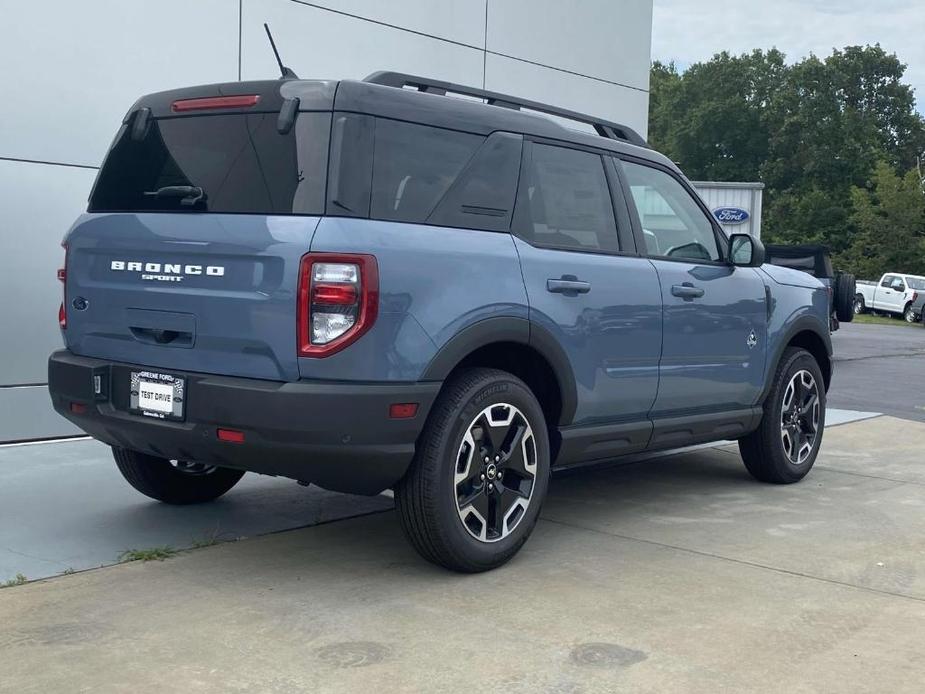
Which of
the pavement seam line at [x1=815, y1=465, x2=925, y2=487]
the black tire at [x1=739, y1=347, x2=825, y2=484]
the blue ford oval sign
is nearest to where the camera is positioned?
the black tire at [x1=739, y1=347, x2=825, y2=484]

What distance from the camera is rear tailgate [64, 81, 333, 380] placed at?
4258mm

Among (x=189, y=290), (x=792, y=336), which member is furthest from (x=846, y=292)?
(x=189, y=290)

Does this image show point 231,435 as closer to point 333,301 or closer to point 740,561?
point 333,301

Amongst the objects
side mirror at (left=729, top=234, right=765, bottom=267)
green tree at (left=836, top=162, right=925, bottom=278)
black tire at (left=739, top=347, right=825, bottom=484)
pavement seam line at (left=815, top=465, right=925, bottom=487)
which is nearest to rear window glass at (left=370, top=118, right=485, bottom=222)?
side mirror at (left=729, top=234, right=765, bottom=267)

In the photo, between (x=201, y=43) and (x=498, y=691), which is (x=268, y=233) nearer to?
(x=498, y=691)

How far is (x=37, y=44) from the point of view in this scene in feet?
24.5

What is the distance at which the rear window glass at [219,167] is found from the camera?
4344 mm

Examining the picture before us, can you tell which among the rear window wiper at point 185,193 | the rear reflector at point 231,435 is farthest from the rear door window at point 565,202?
the rear reflector at point 231,435

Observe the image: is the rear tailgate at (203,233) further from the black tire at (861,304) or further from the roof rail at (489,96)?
the black tire at (861,304)

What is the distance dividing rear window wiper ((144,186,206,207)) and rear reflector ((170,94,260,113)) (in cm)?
36

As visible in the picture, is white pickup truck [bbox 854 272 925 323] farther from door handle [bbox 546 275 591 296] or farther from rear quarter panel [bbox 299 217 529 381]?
rear quarter panel [bbox 299 217 529 381]

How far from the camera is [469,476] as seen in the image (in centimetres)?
468

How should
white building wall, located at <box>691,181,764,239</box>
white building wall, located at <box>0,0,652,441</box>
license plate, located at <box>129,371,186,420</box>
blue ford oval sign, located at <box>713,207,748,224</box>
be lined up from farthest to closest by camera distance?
blue ford oval sign, located at <box>713,207,748,224</box> → white building wall, located at <box>691,181,764,239</box> → white building wall, located at <box>0,0,652,441</box> → license plate, located at <box>129,371,186,420</box>

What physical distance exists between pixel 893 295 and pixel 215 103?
3882 cm
